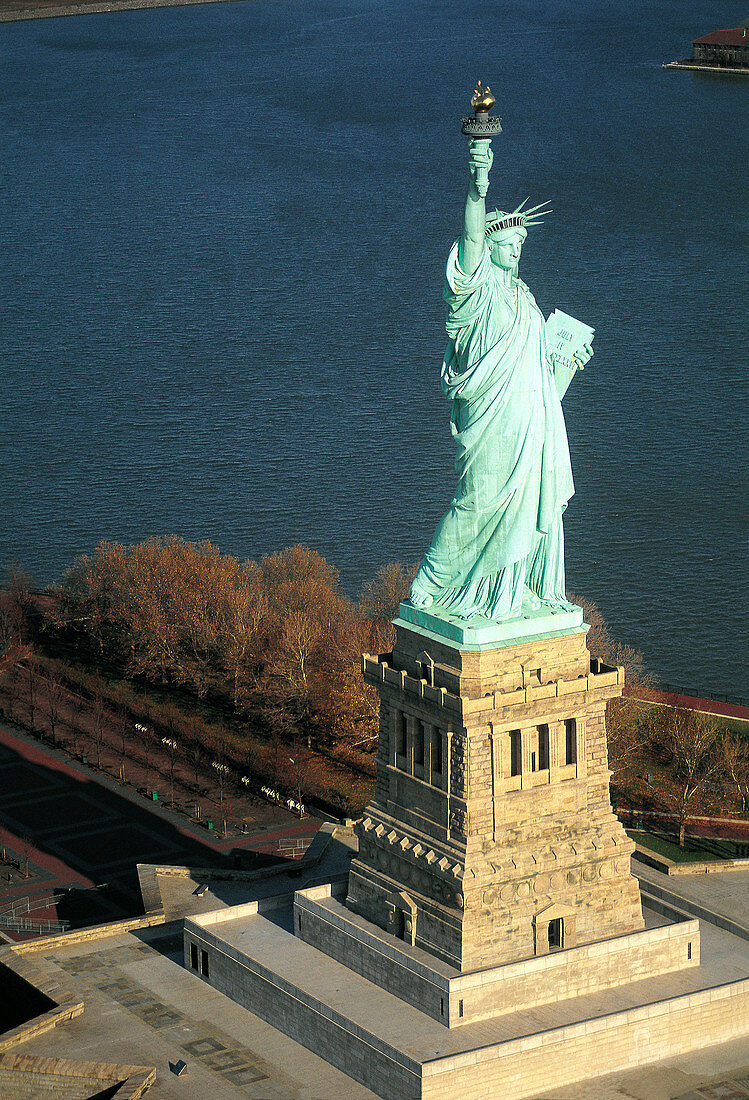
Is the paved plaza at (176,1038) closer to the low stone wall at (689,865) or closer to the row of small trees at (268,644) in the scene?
the low stone wall at (689,865)

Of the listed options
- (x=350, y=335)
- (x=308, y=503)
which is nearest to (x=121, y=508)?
(x=308, y=503)

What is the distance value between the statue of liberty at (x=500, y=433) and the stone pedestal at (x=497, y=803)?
1.63m

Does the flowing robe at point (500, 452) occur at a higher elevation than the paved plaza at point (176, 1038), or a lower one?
higher

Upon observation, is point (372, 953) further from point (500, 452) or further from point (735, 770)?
point (735, 770)

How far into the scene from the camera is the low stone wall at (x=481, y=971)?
2354 inches

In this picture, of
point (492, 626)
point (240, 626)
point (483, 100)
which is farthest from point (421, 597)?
point (240, 626)

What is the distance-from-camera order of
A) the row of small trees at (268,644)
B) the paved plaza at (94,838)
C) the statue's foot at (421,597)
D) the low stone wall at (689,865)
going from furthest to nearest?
the row of small trees at (268,644) → the paved plaza at (94,838) → the low stone wall at (689,865) → the statue's foot at (421,597)

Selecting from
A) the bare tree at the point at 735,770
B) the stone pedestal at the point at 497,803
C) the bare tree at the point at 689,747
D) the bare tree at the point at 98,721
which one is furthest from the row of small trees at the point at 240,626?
the stone pedestal at the point at 497,803

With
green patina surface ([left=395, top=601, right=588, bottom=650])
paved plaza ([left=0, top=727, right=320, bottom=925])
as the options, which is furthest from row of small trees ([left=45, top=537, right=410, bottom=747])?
green patina surface ([left=395, top=601, right=588, bottom=650])

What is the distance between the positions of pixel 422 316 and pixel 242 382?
14268 millimetres

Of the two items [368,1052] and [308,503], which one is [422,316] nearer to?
[308,503]

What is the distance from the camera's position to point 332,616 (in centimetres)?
9394

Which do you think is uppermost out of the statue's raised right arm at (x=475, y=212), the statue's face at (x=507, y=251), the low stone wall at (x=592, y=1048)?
the statue's raised right arm at (x=475, y=212)

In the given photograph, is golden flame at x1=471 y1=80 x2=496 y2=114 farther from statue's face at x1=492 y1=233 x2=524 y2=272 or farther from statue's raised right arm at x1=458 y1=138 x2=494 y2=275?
statue's face at x1=492 y1=233 x2=524 y2=272
